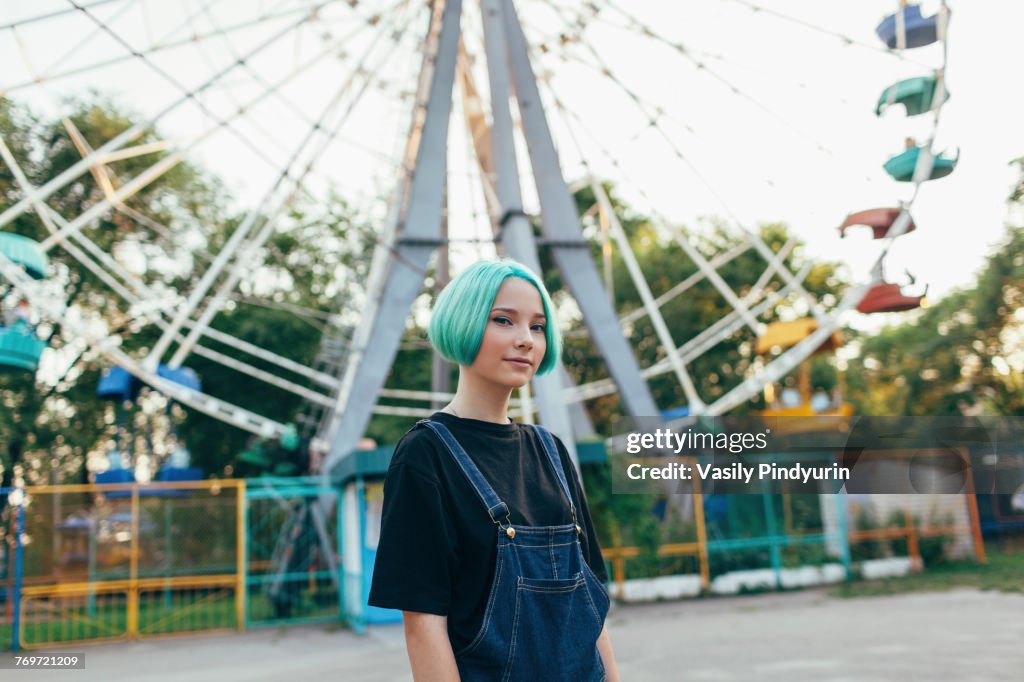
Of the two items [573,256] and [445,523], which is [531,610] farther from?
[573,256]

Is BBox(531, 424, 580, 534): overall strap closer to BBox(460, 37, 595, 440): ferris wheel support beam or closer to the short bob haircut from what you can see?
the short bob haircut

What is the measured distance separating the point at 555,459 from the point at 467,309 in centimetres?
41

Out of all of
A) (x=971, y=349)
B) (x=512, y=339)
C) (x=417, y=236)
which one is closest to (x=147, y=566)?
(x=417, y=236)

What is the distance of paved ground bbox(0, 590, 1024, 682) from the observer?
714cm

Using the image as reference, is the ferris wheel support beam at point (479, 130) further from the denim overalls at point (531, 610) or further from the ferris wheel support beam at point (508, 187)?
the denim overalls at point (531, 610)

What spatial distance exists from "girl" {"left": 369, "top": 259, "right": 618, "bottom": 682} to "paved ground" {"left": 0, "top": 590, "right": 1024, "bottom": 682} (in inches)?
219

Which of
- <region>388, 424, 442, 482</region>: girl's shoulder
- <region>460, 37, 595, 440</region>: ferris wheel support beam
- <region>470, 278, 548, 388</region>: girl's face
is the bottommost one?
<region>388, 424, 442, 482</region>: girl's shoulder

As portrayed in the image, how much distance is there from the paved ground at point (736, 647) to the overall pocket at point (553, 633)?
553cm

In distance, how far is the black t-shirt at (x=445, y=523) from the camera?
1.67 m

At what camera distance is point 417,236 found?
1180cm

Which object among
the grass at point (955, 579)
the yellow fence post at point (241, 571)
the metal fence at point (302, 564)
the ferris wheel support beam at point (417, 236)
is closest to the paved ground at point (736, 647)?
the grass at point (955, 579)

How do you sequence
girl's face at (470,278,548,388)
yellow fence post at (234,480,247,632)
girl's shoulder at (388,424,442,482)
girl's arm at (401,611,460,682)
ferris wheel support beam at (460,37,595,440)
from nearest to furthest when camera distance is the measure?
girl's arm at (401,611,460,682) → girl's shoulder at (388,424,442,482) → girl's face at (470,278,548,388) → yellow fence post at (234,480,247,632) → ferris wheel support beam at (460,37,595,440)

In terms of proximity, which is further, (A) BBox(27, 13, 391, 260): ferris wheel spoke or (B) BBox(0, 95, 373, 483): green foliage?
(B) BBox(0, 95, 373, 483): green foliage

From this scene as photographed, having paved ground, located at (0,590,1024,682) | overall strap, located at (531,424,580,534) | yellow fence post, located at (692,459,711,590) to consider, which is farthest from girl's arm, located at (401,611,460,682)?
yellow fence post, located at (692,459,711,590)
